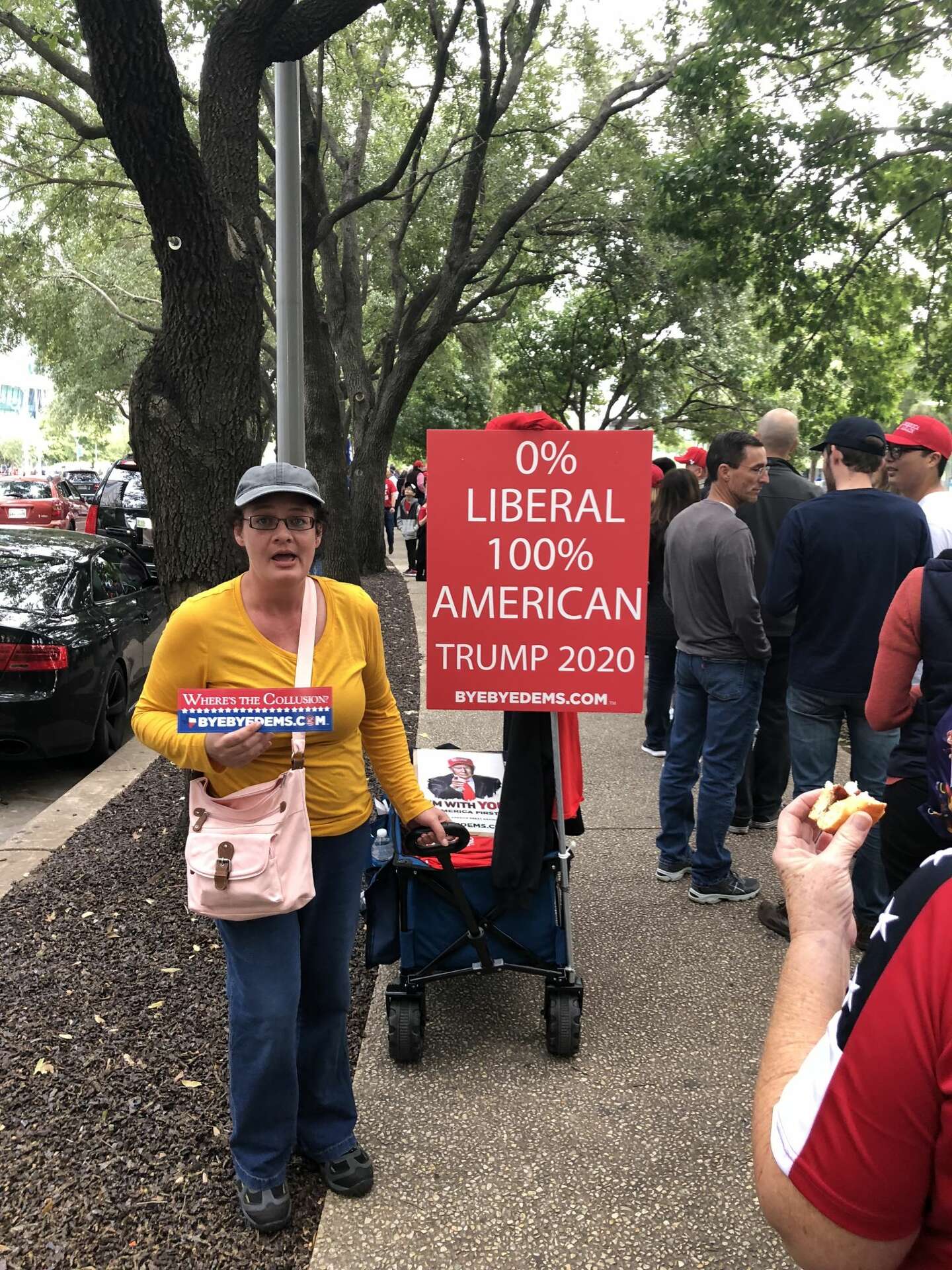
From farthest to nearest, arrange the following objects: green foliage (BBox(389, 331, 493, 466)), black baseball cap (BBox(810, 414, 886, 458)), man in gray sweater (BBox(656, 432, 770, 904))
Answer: green foliage (BBox(389, 331, 493, 466)) < man in gray sweater (BBox(656, 432, 770, 904)) < black baseball cap (BBox(810, 414, 886, 458))

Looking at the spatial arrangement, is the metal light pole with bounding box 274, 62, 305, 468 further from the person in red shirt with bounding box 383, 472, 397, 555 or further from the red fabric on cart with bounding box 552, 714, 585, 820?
the person in red shirt with bounding box 383, 472, 397, 555

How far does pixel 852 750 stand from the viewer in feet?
13.8

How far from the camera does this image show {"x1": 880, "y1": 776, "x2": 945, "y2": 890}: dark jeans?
2764 millimetres

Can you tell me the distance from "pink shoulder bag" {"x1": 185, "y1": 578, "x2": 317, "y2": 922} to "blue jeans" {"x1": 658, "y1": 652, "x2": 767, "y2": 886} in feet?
8.27

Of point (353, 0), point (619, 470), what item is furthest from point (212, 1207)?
point (353, 0)

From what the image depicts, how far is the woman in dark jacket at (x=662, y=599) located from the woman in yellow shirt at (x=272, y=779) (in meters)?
3.78

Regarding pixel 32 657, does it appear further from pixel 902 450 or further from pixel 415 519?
pixel 415 519

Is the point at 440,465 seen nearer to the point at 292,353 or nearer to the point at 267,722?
the point at 267,722

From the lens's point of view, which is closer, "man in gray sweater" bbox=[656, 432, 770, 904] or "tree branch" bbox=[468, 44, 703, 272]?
"man in gray sweater" bbox=[656, 432, 770, 904]

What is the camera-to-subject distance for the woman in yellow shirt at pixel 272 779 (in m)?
2.47

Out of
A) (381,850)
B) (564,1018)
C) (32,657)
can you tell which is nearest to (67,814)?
(32,657)

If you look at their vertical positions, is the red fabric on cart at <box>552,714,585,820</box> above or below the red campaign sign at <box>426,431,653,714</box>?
below

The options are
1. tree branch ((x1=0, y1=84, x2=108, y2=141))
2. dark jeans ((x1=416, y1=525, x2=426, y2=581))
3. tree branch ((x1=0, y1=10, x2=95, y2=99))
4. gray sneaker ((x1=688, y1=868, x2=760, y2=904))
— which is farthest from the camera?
dark jeans ((x1=416, y1=525, x2=426, y2=581))

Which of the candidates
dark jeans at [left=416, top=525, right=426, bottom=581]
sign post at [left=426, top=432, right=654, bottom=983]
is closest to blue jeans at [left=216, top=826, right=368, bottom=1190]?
sign post at [left=426, top=432, right=654, bottom=983]
